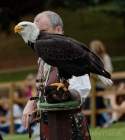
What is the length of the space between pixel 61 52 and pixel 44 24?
40 cm

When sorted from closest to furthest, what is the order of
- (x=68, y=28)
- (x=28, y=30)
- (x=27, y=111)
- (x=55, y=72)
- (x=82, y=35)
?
(x=28, y=30) → (x=55, y=72) → (x=27, y=111) → (x=82, y=35) → (x=68, y=28)

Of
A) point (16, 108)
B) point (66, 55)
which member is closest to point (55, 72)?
point (66, 55)

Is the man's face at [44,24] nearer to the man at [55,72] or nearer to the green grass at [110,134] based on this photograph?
the man at [55,72]

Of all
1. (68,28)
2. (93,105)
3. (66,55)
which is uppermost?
(68,28)

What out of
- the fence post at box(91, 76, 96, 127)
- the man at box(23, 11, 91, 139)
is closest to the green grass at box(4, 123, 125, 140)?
the fence post at box(91, 76, 96, 127)

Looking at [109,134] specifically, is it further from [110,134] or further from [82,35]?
[82,35]

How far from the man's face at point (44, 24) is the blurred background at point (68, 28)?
20.2 m

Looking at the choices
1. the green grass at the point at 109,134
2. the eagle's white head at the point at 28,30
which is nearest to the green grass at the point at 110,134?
the green grass at the point at 109,134

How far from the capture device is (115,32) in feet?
111

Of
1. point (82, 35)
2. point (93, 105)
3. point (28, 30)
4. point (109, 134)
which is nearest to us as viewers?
point (28, 30)

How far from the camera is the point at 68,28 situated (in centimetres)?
3447

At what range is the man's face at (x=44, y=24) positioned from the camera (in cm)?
567

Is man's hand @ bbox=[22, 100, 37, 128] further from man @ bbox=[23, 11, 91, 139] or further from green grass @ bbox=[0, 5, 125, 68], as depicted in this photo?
green grass @ bbox=[0, 5, 125, 68]

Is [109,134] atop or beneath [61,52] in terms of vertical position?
beneath
